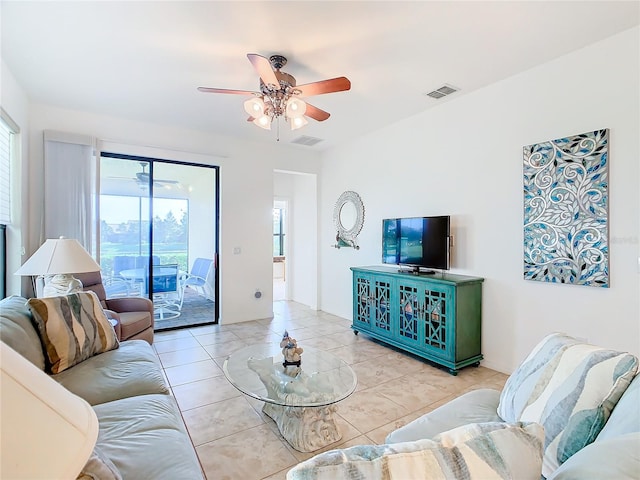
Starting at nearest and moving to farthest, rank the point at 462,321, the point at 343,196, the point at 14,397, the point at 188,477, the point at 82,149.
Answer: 1. the point at 14,397
2. the point at 188,477
3. the point at 462,321
4. the point at 82,149
5. the point at 343,196

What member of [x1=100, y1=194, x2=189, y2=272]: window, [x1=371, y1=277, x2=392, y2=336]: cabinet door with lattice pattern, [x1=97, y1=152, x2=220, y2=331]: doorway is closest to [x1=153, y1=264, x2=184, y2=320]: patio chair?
[x1=97, y1=152, x2=220, y2=331]: doorway

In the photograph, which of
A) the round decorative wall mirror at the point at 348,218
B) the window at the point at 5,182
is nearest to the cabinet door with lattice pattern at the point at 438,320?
the round decorative wall mirror at the point at 348,218

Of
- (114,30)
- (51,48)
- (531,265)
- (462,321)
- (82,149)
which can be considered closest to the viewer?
(114,30)

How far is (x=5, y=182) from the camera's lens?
3.13m

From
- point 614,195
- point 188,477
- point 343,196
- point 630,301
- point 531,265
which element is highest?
point 343,196

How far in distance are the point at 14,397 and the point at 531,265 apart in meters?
3.37

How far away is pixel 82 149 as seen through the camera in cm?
387

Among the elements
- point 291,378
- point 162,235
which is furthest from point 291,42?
point 162,235

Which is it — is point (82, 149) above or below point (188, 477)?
above

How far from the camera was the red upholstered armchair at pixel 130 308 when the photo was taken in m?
3.37

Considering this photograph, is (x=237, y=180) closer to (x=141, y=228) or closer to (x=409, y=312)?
(x=141, y=228)

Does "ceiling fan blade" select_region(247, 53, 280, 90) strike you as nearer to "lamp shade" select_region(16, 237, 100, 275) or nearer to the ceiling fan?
the ceiling fan

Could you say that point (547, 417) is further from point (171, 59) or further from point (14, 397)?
point (171, 59)

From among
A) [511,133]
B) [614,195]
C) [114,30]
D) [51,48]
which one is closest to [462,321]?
[614,195]
